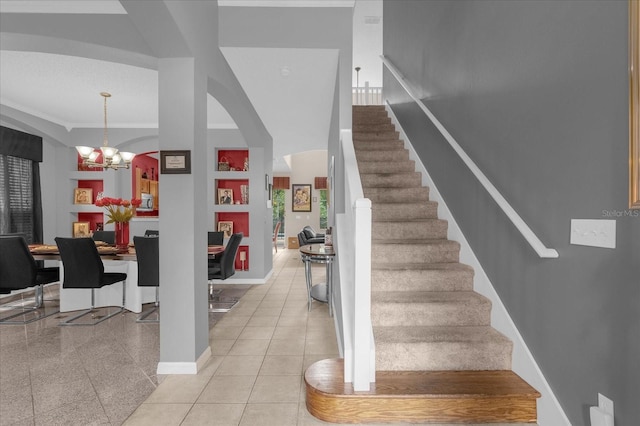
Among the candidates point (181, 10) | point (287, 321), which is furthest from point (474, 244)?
point (181, 10)

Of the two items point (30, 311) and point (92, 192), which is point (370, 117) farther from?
point (92, 192)

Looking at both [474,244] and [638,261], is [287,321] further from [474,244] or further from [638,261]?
[638,261]

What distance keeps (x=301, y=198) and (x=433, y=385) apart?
37.4 feet

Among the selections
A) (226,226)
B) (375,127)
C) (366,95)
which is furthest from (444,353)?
(366,95)

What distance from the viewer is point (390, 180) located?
12.5 ft

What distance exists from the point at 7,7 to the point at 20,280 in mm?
3076

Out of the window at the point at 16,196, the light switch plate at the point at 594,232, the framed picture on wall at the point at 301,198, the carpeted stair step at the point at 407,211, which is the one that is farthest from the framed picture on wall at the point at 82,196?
the light switch plate at the point at 594,232

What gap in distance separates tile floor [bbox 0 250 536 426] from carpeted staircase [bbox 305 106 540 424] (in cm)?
34

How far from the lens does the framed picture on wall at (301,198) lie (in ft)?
43.3

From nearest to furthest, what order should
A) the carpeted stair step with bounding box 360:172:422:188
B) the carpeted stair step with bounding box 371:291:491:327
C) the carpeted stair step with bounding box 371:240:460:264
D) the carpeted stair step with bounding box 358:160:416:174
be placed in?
1. the carpeted stair step with bounding box 371:291:491:327
2. the carpeted stair step with bounding box 371:240:460:264
3. the carpeted stair step with bounding box 360:172:422:188
4. the carpeted stair step with bounding box 358:160:416:174

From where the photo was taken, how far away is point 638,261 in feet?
4.43

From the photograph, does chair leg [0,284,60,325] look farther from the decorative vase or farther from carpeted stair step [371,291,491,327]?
carpeted stair step [371,291,491,327]

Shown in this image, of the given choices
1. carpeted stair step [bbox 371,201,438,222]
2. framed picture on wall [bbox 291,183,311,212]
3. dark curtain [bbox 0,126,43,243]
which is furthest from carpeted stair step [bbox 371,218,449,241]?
framed picture on wall [bbox 291,183,311,212]

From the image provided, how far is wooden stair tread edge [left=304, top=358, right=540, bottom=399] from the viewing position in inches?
76.4
